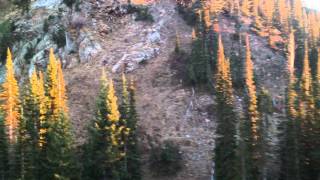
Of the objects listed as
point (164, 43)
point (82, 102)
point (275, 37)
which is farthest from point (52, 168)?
point (275, 37)

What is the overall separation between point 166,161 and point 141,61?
25.6 meters

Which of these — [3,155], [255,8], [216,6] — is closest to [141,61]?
[216,6]

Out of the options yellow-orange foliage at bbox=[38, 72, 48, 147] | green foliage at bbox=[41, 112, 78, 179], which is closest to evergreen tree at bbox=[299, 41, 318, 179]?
green foliage at bbox=[41, 112, 78, 179]

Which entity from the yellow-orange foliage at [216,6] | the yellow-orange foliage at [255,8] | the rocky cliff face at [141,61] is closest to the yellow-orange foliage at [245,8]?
the yellow-orange foliage at [255,8]

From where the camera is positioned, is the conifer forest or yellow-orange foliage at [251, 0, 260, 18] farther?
yellow-orange foliage at [251, 0, 260, 18]

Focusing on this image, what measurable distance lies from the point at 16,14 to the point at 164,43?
35.1 m

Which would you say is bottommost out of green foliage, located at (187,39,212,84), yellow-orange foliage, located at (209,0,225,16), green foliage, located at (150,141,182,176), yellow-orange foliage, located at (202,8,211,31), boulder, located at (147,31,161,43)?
green foliage, located at (150,141,182,176)

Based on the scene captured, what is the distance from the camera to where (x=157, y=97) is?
2977 inches

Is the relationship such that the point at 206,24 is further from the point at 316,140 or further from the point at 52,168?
the point at 52,168

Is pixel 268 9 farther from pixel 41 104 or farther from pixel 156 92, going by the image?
pixel 41 104

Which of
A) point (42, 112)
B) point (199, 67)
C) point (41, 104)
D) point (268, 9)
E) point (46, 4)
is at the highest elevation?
point (46, 4)

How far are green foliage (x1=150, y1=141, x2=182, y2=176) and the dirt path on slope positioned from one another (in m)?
0.99

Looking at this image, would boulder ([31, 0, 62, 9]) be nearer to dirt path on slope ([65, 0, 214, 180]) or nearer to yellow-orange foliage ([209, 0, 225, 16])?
dirt path on slope ([65, 0, 214, 180])

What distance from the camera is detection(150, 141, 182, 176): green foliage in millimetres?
61656
